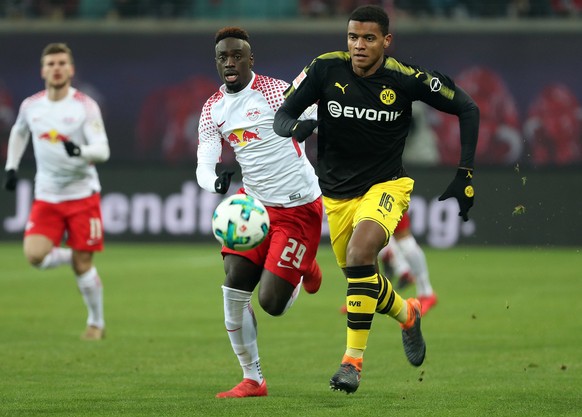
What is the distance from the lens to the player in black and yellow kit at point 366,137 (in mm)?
7945

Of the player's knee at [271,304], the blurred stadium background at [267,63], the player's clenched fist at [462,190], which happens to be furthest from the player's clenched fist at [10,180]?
the blurred stadium background at [267,63]

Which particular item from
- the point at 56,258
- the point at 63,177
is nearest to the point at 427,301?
the point at 56,258

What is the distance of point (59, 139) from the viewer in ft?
40.3

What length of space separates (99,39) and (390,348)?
16.6 meters

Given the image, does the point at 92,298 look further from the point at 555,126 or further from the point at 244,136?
the point at 555,126

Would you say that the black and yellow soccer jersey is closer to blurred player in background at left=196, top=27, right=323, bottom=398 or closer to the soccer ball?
blurred player in background at left=196, top=27, right=323, bottom=398

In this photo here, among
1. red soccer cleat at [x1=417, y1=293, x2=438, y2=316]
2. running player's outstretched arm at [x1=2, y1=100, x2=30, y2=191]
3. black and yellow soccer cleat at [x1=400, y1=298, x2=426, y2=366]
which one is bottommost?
red soccer cleat at [x1=417, y1=293, x2=438, y2=316]

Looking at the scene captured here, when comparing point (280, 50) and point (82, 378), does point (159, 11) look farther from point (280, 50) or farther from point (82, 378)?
point (82, 378)

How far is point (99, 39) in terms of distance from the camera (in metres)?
26.4

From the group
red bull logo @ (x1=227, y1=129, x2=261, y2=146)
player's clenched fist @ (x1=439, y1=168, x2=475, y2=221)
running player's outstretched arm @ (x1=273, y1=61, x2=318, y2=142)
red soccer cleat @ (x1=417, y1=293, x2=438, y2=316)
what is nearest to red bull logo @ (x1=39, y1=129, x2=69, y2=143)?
red bull logo @ (x1=227, y1=129, x2=261, y2=146)

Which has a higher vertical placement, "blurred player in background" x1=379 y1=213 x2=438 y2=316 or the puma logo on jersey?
the puma logo on jersey

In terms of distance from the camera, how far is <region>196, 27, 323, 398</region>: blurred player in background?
335 inches

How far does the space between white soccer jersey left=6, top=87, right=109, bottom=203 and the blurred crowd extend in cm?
1375

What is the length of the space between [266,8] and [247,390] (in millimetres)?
18229
